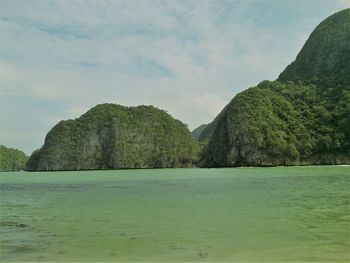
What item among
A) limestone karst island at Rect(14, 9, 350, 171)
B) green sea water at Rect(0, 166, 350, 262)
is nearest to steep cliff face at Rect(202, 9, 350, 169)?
limestone karst island at Rect(14, 9, 350, 171)

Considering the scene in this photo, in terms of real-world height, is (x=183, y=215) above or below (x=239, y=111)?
below

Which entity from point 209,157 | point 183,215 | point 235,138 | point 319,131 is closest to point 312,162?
point 319,131

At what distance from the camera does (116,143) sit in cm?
16850

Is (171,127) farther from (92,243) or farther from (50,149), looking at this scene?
(92,243)

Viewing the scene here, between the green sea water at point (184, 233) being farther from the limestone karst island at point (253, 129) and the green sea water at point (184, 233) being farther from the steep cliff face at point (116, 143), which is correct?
the steep cliff face at point (116, 143)

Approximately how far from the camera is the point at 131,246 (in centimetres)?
988

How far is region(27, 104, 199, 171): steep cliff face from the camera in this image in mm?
166875

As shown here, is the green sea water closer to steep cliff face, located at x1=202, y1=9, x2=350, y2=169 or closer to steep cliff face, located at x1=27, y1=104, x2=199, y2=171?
steep cliff face, located at x1=202, y1=9, x2=350, y2=169

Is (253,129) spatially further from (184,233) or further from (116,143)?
(184,233)

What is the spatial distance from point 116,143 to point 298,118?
73.3 metres

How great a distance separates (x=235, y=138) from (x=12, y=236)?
106 meters

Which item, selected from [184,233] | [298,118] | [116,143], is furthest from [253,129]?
[184,233]

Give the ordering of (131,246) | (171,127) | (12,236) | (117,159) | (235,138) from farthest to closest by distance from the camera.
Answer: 1. (171,127)
2. (117,159)
3. (235,138)
4. (12,236)
5. (131,246)

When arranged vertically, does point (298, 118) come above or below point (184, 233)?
above
